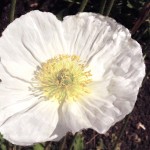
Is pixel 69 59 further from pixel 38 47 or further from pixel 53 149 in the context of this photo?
pixel 53 149

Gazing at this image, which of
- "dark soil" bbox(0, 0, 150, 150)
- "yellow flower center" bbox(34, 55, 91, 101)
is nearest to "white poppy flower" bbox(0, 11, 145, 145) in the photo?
"yellow flower center" bbox(34, 55, 91, 101)

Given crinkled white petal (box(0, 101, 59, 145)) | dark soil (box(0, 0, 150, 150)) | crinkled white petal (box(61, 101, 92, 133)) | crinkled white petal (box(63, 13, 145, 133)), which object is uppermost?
crinkled white petal (box(63, 13, 145, 133))

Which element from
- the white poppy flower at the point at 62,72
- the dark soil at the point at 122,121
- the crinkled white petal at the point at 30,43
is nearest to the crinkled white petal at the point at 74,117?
the white poppy flower at the point at 62,72

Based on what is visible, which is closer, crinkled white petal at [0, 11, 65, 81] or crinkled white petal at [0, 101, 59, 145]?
crinkled white petal at [0, 101, 59, 145]

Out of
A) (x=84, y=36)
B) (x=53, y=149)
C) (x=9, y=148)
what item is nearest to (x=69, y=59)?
(x=84, y=36)

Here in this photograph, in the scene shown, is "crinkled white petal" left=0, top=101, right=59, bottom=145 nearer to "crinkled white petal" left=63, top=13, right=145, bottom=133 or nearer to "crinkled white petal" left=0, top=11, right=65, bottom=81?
"crinkled white petal" left=63, top=13, right=145, bottom=133

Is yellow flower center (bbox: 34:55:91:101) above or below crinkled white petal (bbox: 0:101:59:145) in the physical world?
above

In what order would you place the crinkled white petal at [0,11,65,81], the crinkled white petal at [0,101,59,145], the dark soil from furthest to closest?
the dark soil → the crinkled white petal at [0,11,65,81] → the crinkled white petal at [0,101,59,145]
